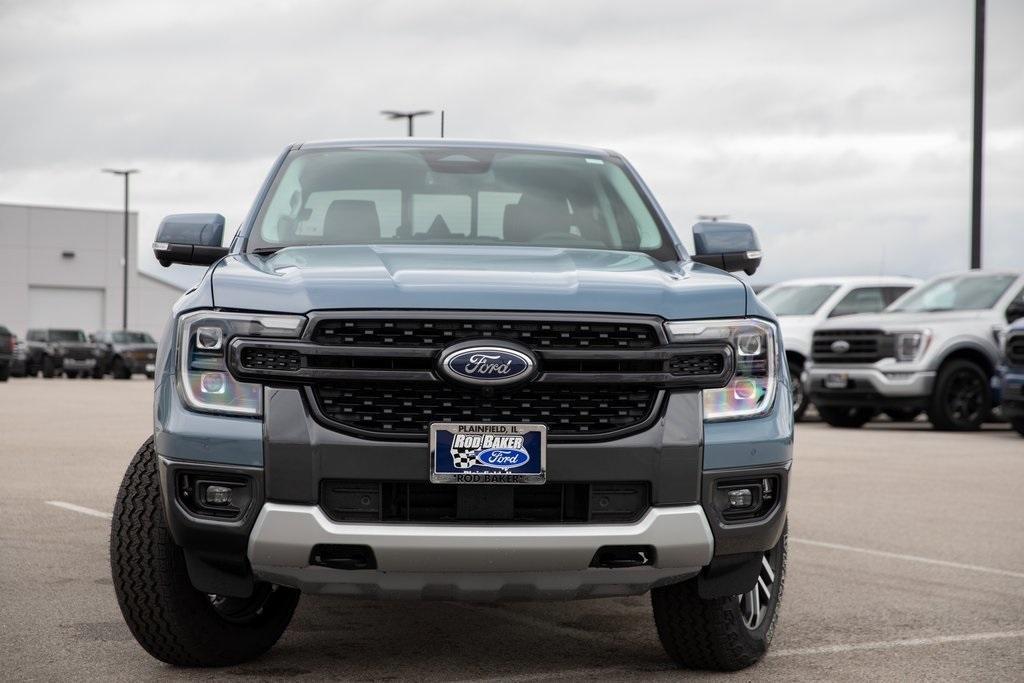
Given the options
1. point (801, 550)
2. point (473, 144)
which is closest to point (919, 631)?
point (801, 550)

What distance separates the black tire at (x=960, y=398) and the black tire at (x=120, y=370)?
2948cm

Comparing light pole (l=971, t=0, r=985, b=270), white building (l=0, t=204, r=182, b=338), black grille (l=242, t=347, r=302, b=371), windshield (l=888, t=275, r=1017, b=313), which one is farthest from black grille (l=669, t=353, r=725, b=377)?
white building (l=0, t=204, r=182, b=338)

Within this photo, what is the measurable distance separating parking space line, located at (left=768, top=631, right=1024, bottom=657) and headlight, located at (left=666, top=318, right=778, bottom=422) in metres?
1.18

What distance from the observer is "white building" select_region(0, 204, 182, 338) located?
6719 cm

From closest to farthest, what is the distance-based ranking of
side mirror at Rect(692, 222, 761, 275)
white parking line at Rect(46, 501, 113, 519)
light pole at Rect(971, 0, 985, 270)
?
1. side mirror at Rect(692, 222, 761, 275)
2. white parking line at Rect(46, 501, 113, 519)
3. light pole at Rect(971, 0, 985, 270)

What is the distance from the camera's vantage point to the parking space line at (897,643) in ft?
17.1

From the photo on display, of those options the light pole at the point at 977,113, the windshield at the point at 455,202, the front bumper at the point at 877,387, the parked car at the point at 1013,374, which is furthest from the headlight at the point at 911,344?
the windshield at the point at 455,202

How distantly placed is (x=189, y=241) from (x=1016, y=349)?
38.3 feet

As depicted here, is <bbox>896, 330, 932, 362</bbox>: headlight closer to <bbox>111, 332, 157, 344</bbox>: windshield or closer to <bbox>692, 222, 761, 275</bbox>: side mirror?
<bbox>692, 222, 761, 275</bbox>: side mirror

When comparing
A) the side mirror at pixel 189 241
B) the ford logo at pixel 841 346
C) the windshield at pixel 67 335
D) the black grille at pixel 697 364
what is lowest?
the windshield at pixel 67 335

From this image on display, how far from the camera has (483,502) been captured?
13.6 ft

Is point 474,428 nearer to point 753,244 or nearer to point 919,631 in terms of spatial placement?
point 753,244

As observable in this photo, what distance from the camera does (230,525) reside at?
13.7 feet

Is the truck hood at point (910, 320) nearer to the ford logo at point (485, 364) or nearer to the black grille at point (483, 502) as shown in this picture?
the black grille at point (483, 502)
